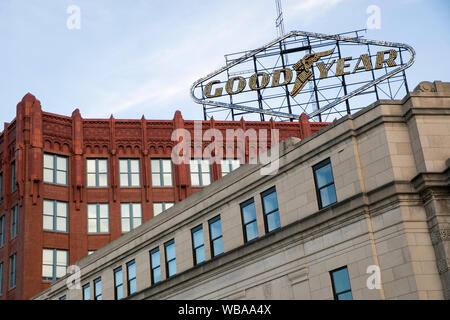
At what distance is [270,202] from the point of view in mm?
30766

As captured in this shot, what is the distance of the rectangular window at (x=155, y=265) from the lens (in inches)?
1446

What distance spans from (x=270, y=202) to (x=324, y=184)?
136 inches

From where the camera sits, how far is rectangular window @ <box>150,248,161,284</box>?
120ft

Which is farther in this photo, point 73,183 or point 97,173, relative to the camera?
point 97,173

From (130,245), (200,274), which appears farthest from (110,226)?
(200,274)

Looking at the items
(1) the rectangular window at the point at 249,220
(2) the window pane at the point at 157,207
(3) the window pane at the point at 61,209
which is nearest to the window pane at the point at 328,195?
(1) the rectangular window at the point at 249,220

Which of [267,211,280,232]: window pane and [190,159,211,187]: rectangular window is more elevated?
[190,159,211,187]: rectangular window

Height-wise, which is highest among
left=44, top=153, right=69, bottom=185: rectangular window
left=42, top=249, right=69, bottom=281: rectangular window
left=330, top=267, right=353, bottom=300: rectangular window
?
left=44, top=153, right=69, bottom=185: rectangular window

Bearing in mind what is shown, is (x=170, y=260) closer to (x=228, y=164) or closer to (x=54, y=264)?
(x=54, y=264)

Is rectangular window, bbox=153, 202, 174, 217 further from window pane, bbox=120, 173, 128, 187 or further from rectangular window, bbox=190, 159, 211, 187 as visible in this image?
window pane, bbox=120, 173, 128, 187

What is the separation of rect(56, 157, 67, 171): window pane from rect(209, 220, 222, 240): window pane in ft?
75.8

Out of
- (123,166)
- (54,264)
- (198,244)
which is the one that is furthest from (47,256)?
(198,244)

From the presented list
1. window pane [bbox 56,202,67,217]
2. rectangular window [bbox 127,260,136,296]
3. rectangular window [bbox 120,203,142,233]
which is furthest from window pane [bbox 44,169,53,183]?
rectangular window [bbox 127,260,136,296]

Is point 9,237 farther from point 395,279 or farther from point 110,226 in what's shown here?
point 395,279
